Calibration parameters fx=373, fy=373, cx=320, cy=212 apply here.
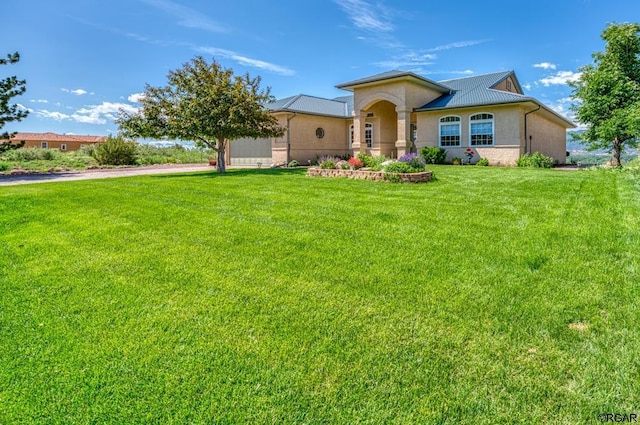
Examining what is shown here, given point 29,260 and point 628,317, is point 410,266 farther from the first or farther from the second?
point 29,260

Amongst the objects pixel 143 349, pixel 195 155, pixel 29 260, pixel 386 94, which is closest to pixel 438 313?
pixel 143 349

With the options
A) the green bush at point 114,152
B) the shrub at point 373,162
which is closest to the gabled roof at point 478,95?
the shrub at point 373,162

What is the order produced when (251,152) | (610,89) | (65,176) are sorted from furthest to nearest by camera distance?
(251,152), (65,176), (610,89)

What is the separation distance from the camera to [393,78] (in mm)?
20156

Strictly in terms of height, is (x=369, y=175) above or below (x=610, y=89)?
below

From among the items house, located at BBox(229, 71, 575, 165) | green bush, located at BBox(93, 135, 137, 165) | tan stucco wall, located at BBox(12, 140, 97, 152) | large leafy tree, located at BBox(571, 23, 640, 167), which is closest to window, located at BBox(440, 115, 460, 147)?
house, located at BBox(229, 71, 575, 165)

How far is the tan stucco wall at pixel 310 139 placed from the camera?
23.0 metres

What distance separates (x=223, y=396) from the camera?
219 cm

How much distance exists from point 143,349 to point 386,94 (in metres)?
20.6

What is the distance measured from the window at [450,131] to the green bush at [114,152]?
21.5m

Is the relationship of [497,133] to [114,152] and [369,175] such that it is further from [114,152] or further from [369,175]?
[114,152]

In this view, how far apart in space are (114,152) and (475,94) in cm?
2402

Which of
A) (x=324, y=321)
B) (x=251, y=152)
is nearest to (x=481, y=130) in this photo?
(x=251, y=152)

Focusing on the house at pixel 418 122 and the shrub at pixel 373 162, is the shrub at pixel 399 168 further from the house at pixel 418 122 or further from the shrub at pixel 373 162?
the house at pixel 418 122
